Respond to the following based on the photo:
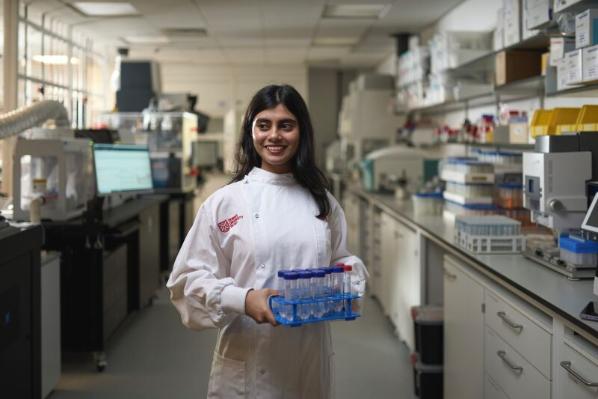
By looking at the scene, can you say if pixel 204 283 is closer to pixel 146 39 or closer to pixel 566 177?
pixel 566 177

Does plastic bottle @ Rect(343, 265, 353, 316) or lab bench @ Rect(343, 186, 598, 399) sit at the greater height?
plastic bottle @ Rect(343, 265, 353, 316)

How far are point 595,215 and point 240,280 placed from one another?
1079 mm

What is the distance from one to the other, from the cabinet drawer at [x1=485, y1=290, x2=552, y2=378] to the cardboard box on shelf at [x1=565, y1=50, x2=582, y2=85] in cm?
87

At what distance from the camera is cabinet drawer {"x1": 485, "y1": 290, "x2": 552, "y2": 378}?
1.86 metres

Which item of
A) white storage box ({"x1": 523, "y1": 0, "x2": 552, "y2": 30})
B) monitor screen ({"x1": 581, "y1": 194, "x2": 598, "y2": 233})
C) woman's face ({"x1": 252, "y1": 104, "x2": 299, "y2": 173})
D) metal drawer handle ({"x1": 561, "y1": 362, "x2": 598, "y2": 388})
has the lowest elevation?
metal drawer handle ({"x1": 561, "y1": 362, "x2": 598, "y2": 388})

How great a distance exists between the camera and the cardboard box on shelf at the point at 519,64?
138 inches

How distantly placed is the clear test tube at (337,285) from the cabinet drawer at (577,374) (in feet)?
2.04

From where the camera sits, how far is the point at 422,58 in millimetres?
5617

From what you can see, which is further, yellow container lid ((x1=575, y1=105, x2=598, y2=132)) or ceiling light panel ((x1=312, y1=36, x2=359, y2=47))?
ceiling light panel ((x1=312, y1=36, x2=359, y2=47))

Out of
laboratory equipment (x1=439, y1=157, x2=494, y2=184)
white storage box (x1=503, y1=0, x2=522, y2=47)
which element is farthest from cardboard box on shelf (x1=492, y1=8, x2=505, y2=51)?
laboratory equipment (x1=439, y1=157, x2=494, y2=184)

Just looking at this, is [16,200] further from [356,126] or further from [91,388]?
[356,126]

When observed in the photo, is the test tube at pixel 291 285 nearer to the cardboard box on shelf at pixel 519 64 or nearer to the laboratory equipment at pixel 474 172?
the laboratory equipment at pixel 474 172

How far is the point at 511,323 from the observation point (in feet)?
6.86

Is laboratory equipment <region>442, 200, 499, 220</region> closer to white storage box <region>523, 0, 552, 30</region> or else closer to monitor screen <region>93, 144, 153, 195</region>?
white storage box <region>523, 0, 552, 30</region>
